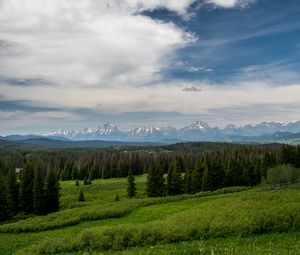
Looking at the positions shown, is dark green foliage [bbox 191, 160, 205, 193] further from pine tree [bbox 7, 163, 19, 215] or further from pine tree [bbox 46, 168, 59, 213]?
pine tree [bbox 7, 163, 19, 215]

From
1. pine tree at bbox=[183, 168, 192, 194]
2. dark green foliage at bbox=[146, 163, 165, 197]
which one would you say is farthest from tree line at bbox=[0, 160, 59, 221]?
pine tree at bbox=[183, 168, 192, 194]

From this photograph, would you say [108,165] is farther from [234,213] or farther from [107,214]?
[234,213]

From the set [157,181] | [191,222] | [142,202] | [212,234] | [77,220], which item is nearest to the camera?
[212,234]

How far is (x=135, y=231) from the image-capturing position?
34531mm

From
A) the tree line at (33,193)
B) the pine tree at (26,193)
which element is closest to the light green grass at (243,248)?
the tree line at (33,193)

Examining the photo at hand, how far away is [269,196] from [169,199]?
132 ft

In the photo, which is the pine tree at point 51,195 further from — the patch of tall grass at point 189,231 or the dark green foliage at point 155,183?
the patch of tall grass at point 189,231

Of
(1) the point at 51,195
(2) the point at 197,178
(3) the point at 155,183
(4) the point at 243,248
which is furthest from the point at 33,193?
(4) the point at 243,248

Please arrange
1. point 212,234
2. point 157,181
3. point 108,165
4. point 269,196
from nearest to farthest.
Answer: point 212,234 → point 269,196 → point 157,181 → point 108,165

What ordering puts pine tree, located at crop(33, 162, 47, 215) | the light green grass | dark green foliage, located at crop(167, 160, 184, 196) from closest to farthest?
the light green grass → pine tree, located at crop(33, 162, 47, 215) → dark green foliage, located at crop(167, 160, 184, 196)

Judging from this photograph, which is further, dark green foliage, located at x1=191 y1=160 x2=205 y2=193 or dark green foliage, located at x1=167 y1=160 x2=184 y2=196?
dark green foliage, located at x1=191 y1=160 x2=205 y2=193

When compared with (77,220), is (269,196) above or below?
above

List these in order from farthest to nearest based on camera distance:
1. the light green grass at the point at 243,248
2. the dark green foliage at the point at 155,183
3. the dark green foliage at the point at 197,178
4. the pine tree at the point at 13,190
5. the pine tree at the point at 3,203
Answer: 1. the dark green foliage at the point at 197,178
2. the dark green foliage at the point at 155,183
3. the pine tree at the point at 13,190
4. the pine tree at the point at 3,203
5. the light green grass at the point at 243,248

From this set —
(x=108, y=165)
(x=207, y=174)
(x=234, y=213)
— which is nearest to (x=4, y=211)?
(x=207, y=174)
